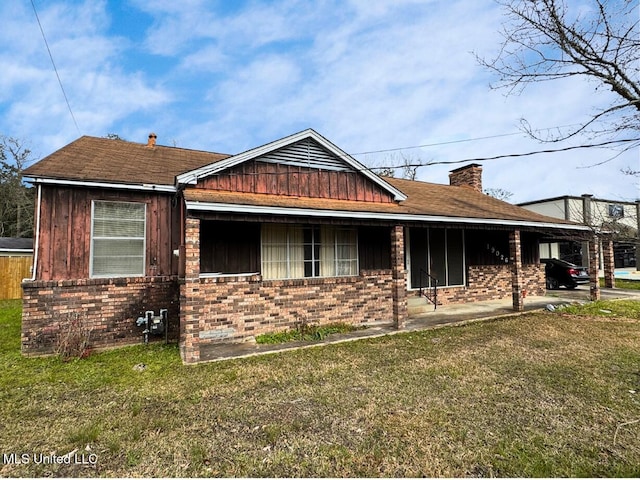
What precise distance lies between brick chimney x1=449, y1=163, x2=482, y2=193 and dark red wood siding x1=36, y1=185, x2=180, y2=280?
532 inches

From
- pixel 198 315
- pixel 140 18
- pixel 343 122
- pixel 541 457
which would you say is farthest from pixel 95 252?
pixel 343 122

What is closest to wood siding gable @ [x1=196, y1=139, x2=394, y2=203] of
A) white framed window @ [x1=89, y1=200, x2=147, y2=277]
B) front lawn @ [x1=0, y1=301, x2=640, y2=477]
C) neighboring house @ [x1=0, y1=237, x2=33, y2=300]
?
white framed window @ [x1=89, y1=200, x2=147, y2=277]

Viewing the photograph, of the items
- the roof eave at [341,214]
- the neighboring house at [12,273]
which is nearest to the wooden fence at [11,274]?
the neighboring house at [12,273]

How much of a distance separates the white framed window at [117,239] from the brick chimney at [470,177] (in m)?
13.8

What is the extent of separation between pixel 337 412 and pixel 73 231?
6154 millimetres

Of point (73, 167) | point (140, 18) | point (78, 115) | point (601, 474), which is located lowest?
point (601, 474)

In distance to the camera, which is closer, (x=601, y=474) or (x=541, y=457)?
(x=601, y=474)

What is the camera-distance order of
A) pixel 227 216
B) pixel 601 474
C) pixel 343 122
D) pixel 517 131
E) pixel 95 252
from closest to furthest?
pixel 601 474
pixel 517 131
pixel 227 216
pixel 95 252
pixel 343 122

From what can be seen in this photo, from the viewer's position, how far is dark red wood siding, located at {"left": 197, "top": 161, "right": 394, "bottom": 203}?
7.52 m

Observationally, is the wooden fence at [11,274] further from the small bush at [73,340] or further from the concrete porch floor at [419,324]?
the concrete porch floor at [419,324]

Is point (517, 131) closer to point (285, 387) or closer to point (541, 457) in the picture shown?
point (541, 457)

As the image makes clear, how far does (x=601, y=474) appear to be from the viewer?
2682 millimetres

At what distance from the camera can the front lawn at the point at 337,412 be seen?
2893mm

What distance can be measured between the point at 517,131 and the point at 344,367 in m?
4.99
